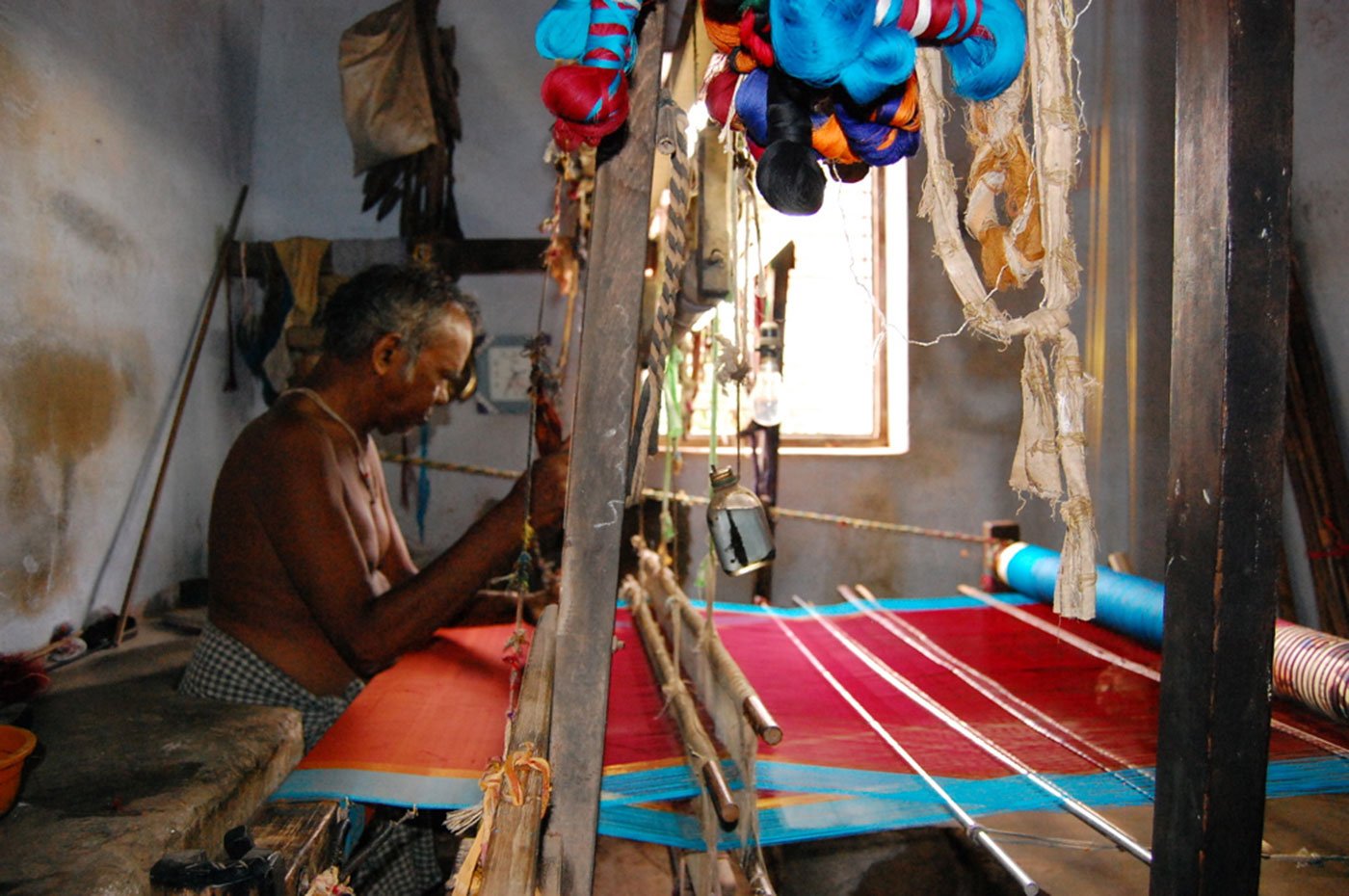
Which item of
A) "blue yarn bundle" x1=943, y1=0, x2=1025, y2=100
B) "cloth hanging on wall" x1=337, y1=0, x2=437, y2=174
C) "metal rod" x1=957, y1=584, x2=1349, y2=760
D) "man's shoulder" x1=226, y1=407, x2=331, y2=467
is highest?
"cloth hanging on wall" x1=337, y1=0, x2=437, y2=174

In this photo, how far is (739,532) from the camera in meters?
1.39

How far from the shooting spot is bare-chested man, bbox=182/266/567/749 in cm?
223

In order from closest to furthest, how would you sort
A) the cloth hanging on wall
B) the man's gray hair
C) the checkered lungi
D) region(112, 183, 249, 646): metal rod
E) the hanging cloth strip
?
the hanging cloth strip, the checkered lungi, the man's gray hair, region(112, 183, 249, 646): metal rod, the cloth hanging on wall

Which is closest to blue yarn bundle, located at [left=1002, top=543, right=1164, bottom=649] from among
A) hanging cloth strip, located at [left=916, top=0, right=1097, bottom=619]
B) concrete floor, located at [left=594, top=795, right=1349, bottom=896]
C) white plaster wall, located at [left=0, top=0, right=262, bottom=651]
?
concrete floor, located at [left=594, top=795, right=1349, bottom=896]

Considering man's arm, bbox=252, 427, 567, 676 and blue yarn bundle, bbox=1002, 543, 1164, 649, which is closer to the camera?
man's arm, bbox=252, 427, 567, 676

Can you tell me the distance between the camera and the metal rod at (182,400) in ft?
12.2

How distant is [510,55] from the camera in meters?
5.17

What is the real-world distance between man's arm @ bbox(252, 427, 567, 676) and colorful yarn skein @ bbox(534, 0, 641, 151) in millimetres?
1380

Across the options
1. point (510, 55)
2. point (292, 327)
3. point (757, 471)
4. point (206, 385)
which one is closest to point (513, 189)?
point (510, 55)

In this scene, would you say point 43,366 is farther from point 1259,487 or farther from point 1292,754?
point 1292,754

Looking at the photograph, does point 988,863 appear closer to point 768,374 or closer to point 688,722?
A: point 688,722

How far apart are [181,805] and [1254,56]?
253 cm

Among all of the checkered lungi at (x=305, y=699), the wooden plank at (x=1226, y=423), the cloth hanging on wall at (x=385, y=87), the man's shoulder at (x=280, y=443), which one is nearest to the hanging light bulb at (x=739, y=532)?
the wooden plank at (x=1226, y=423)

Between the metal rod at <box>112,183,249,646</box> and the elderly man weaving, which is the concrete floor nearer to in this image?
the elderly man weaving
